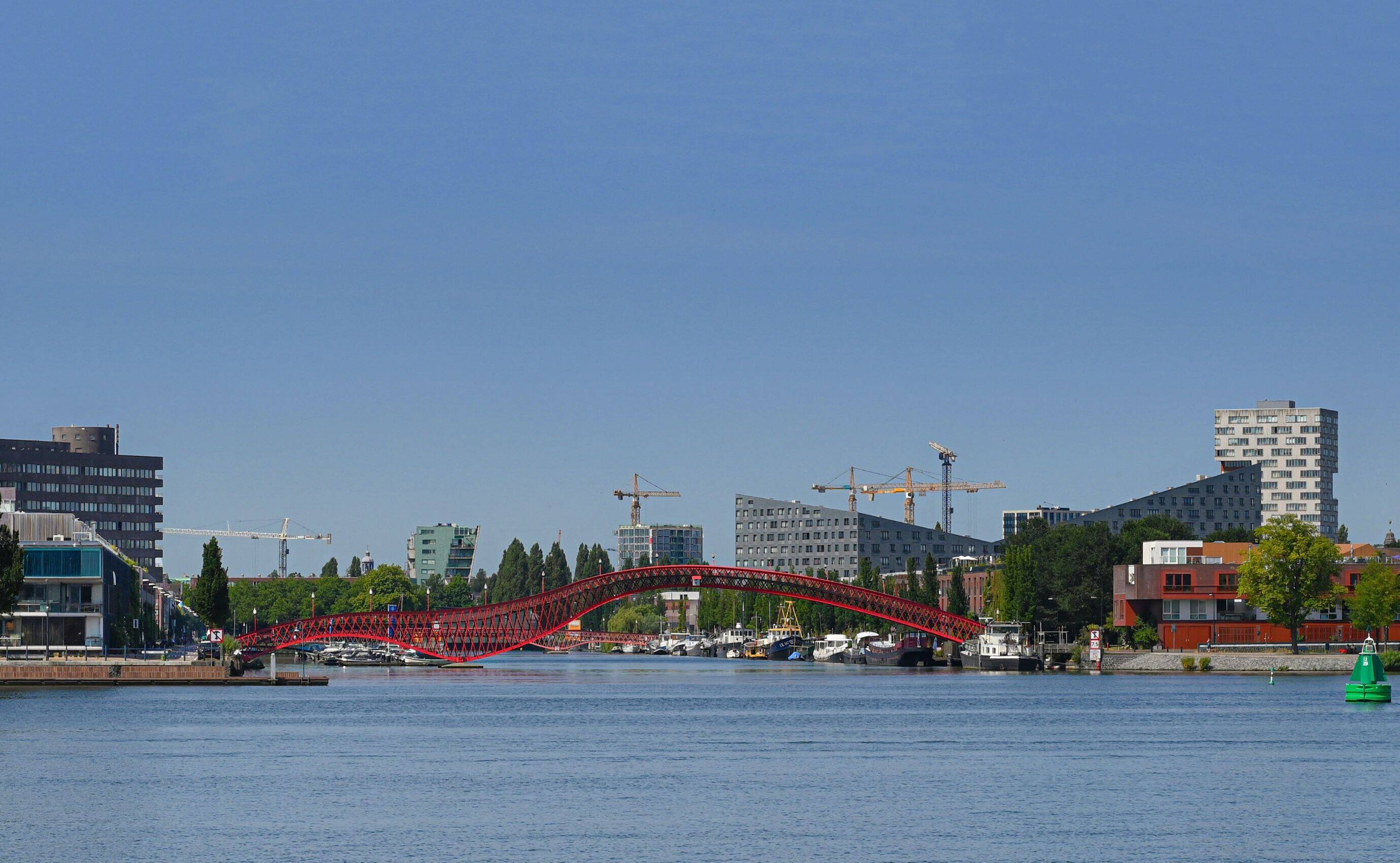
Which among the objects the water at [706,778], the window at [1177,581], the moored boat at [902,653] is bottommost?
the moored boat at [902,653]

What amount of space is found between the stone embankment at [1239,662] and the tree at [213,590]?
6286 centimetres

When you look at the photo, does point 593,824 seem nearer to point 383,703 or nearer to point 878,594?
point 383,703

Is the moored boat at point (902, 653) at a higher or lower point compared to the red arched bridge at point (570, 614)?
lower

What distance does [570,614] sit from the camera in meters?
172

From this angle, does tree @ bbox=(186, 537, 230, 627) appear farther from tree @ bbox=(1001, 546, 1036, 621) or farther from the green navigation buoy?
the green navigation buoy

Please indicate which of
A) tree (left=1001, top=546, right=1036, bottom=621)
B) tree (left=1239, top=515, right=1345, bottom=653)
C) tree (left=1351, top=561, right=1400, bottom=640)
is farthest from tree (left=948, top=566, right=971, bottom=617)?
tree (left=1239, top=515, right=1345, bottom=653)

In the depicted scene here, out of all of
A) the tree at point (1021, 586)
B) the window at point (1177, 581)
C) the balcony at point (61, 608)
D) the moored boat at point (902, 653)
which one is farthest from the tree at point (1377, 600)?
the balcony at point (61, 608)

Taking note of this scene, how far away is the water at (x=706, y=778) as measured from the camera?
45.8m

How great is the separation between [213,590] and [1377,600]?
79.4 metres

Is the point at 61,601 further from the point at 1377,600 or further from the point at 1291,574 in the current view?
the point at 1377,600

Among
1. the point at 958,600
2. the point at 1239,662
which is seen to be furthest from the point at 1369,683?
the point at 958,600

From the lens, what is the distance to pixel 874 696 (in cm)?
11200

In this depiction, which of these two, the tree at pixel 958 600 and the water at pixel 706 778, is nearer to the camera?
the water at pixel 706 778

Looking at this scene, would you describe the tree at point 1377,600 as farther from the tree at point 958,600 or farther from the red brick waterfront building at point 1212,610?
the tree at point 958,600
